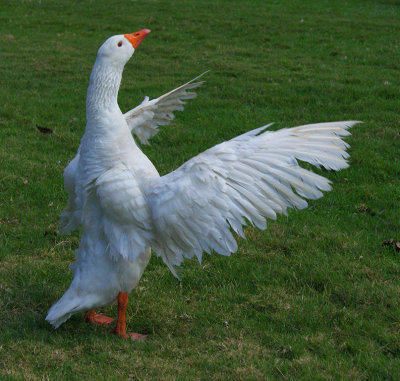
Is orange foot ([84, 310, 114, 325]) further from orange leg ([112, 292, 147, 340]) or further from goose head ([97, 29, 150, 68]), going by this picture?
goose head ([97, 29, 150, 68])

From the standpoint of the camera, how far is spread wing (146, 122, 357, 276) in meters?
3.47

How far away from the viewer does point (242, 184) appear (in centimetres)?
350

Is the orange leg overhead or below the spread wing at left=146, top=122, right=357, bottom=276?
below

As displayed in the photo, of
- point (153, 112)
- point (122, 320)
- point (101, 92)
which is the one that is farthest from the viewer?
point (153, 112)

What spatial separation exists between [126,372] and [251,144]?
1787 millimetres

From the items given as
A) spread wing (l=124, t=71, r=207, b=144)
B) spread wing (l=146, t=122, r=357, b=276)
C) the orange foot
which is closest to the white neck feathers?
spread wing (l=146, t=122, r=357, b=276)

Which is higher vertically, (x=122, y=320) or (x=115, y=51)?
(x=115, y=51)

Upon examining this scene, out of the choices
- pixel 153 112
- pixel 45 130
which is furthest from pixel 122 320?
pixel 45 130

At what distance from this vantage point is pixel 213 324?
172 inches

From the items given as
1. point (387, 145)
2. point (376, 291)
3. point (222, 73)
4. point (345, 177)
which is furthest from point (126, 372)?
point (222, 73)

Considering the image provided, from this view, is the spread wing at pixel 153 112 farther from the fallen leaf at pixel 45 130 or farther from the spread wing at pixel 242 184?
the fallen leaf at pixel 45 130

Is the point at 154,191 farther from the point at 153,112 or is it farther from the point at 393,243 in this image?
the point at 393,243

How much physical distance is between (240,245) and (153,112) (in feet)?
5.30

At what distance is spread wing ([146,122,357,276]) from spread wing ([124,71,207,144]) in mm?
1494
